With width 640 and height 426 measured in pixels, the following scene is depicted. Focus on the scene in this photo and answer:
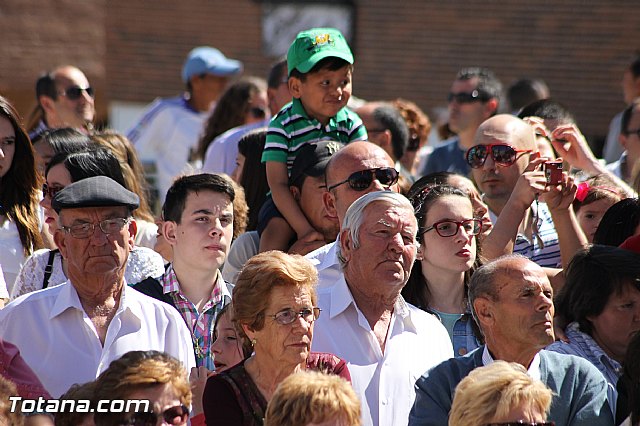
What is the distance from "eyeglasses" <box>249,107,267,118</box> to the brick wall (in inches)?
239

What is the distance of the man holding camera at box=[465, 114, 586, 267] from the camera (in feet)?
17.5

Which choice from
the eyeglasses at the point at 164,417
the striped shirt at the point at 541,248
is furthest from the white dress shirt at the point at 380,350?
the striped shirt at the point at 541,248

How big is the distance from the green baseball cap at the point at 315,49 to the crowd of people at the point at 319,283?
12 millimetres

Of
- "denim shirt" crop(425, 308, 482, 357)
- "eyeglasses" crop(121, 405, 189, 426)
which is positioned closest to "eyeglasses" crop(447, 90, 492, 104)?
"denim shirt" crop(425, 308, 482, 357)

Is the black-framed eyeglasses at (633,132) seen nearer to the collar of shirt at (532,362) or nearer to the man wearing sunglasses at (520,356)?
the man wearing sunglasses at (520,356)

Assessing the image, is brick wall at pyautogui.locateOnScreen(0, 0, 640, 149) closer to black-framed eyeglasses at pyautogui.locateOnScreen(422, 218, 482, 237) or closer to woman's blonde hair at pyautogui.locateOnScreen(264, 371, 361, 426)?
black-framed eyeglasses at pyautogui.locateOnScreen(422, 218, 482, 237)

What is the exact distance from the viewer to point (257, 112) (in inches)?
328

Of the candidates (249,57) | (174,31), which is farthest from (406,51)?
(174,31)

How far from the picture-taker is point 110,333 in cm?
407

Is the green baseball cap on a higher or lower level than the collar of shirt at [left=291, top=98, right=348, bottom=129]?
higher

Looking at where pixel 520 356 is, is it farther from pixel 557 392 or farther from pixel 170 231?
pixel 170 231

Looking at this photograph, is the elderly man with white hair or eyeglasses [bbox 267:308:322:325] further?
the elderly man with white hair

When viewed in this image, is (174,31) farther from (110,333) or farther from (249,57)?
(110,333)

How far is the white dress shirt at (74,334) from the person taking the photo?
13.1 ft
